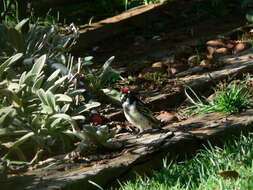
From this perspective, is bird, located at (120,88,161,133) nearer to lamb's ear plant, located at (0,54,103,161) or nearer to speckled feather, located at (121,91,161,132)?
speckled feather, located at (121,91,161,132)

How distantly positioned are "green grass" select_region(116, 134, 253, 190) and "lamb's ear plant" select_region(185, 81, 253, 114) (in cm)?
92

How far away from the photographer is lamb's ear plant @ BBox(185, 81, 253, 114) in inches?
269

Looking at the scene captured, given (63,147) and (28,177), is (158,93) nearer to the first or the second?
(63,147)

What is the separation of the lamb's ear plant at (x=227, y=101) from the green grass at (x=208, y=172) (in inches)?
36.3

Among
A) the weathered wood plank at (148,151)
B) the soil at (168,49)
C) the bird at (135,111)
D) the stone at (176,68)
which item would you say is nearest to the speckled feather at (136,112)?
the bird at (135,111)

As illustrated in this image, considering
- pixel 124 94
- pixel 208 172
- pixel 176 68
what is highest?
pixel 124 94

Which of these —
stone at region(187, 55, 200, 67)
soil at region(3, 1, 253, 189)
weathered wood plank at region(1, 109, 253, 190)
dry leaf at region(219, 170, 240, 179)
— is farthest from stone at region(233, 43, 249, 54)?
dry leaf at region(219, 170, 240, 179)

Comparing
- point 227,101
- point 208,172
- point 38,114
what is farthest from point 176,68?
point 208,172

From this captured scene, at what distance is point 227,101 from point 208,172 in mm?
1735

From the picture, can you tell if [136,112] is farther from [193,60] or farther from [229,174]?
[193,60]

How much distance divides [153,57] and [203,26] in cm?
174

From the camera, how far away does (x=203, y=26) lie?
415 inches

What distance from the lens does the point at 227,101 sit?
6816 millimetres

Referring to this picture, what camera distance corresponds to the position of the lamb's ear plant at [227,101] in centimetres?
682
